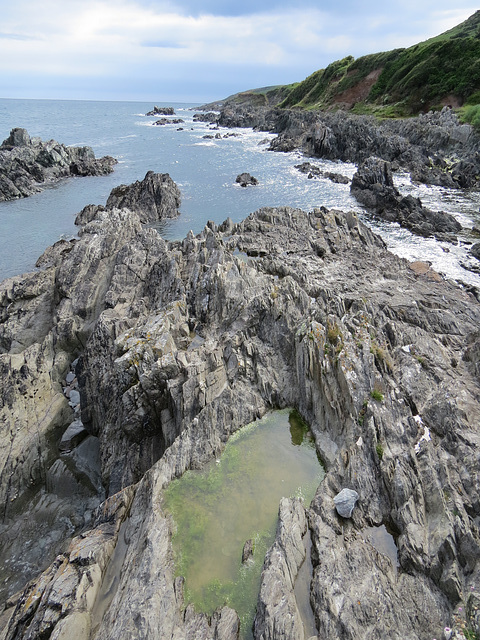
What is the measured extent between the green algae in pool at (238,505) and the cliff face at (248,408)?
18.3 inches

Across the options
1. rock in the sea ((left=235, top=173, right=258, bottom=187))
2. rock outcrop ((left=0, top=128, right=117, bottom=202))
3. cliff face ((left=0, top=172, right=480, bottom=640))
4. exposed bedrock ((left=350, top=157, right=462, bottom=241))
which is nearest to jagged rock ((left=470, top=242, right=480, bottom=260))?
exposed bedrock ((left=350, top=157, right=462, bottom=241))

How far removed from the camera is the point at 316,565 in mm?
10328

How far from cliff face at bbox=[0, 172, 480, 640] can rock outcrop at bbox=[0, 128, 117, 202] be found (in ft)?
152

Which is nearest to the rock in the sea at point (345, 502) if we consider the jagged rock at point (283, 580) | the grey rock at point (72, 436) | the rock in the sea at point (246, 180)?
the jagged rock at point (283, 580)

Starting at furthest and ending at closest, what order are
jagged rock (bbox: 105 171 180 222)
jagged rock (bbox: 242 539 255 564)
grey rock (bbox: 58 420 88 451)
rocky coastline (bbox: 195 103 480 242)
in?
jagged rock (bbox: 105 171 180 222) < rocky coastline (bbox: 195 103 480 242) < grey rock (bbox: 58 420 88 451) < jagged rock (bbox: 242 539 255 564)

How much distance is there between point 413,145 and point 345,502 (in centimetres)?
8915

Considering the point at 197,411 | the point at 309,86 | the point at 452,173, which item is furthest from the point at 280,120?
the point at 197,411

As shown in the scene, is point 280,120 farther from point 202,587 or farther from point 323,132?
point 202,587

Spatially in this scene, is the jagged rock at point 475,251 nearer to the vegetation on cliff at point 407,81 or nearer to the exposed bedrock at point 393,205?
the exposed bedrock at point 393,205

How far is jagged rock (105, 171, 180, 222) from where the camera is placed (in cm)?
5303

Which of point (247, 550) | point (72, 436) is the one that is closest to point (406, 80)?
point (72, 436)

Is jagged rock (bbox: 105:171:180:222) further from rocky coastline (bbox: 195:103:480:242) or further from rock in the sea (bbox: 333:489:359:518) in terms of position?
rock in the sea (bbox: 333:489:359:518)

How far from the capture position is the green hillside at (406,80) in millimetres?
95763

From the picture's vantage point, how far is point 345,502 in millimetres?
11328
